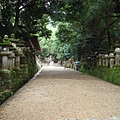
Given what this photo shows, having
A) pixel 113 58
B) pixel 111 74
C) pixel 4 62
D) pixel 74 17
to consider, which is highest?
pixel 74 17

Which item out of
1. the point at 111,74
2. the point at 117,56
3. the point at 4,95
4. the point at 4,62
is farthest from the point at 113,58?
the point at 4,95

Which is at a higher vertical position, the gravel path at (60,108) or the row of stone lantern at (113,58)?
the row of stone lantern at (113,58)

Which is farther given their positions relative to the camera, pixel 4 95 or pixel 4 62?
pixel 4 62

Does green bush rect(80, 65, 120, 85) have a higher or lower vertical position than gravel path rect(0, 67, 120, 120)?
higher

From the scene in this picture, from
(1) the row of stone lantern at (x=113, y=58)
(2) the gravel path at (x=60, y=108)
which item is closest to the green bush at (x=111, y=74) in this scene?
(1) the row of stone lantern at (x=113, y=58)

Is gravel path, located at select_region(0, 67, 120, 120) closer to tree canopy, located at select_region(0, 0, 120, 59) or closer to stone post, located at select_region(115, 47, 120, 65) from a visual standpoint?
stone post, located at select_region(115, 47, 120, 65)

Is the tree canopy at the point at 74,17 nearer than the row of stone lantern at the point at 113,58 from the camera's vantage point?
No

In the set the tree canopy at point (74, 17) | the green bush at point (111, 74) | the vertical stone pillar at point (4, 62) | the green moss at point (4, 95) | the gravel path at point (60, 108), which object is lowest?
the gravel path at point (60, 108)

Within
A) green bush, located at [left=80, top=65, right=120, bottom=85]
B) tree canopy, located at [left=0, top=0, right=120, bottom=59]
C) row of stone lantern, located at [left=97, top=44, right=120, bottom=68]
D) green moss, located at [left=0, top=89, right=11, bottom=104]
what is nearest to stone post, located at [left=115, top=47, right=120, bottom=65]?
row of stone lantern, located at [left=97, top=44, right=120, bottom=68]

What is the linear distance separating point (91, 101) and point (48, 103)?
1.20 meters

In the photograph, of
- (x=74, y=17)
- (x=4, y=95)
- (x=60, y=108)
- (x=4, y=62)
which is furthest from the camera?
(x=74, y=17)

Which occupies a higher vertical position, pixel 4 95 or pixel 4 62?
pixel 4 62

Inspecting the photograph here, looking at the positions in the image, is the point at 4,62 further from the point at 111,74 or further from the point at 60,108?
the point at 111,74

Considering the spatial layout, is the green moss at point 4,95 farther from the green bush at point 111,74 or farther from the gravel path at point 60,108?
the green bush at point 111,74
